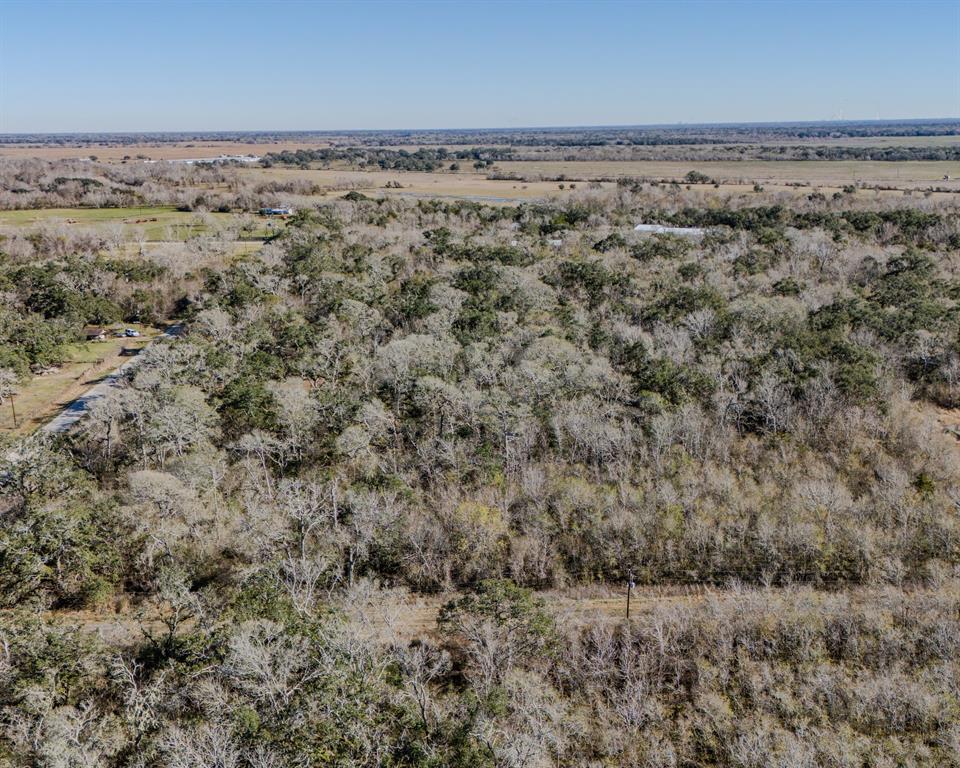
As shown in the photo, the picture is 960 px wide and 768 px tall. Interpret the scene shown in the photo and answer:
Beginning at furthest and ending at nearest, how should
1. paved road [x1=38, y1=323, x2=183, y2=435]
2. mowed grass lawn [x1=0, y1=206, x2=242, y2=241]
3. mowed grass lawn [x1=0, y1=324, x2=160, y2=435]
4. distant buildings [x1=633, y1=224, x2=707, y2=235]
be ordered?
mowed grass lawn [x1=0, y1=206, x2=242, y2=241] < distant buildings [x1=633, y1=224, x2=707, y2=235] < mowed grass lawn [x1=0, y1=324, x2=160, y2=435] < paved road [x1=38, y1=323, x2=183, y2=435]

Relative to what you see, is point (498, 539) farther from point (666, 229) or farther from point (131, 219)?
point (131, 219)

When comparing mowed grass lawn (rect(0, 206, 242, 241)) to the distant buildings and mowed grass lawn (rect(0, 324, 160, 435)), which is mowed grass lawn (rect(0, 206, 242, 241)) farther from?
the distant buildings

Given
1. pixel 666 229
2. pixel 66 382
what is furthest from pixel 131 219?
pixel 666 229

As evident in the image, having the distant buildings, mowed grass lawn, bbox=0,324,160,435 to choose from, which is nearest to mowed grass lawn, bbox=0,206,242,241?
mowed grass lawn, bbox=0,324,160,435

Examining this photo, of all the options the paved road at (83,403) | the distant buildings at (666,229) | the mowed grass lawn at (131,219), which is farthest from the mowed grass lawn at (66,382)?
the distant buildings at (666,229)

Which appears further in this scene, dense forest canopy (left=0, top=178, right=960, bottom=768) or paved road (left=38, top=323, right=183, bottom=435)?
paved road (left=38, top=323, right=183, bottom=435)

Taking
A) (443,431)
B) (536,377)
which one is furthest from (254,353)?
(536,377)

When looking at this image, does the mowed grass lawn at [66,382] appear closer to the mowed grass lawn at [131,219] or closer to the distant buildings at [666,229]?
the mowed grass lawn at [131,219]
